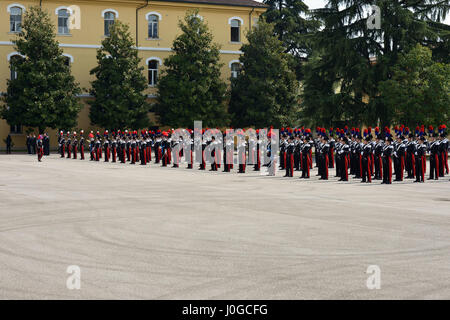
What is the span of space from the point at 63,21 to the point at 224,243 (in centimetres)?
4990

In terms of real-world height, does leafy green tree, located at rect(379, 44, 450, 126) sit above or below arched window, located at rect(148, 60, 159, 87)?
below

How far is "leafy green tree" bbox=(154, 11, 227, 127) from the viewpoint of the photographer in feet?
176

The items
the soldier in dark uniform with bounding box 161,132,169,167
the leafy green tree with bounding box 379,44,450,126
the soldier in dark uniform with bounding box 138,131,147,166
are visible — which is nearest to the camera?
the soldier in dark uniform with bounding box 161,132,169,167

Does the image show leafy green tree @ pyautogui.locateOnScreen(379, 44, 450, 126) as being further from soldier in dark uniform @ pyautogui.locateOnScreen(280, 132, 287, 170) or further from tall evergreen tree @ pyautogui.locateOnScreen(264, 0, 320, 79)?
tall evergreen tree @ pyautogui.locateOnScreen(264, 0, 320, 79)

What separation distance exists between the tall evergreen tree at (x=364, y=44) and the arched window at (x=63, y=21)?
22.3m

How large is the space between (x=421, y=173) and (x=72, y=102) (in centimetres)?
3560

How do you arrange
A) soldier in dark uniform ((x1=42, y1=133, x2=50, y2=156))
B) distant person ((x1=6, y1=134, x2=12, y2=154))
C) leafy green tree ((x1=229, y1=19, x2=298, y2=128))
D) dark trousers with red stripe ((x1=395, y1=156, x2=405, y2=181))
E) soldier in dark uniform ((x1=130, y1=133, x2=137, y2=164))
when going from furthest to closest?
leafy green tree ((x1=229, y1=19, x2=298, y2=128)), distant person ((x1=6, y1=134, x2=12, y2=154)), soldier in dark uniform ((x1=42, y1=133, x2=50, y2=156)), soldier in dark uniform ((x1=130, y1=133, x2=137, y2=164)), dark trousers with red stripe ((x1=395, y1=156, x2=405, y2=181))

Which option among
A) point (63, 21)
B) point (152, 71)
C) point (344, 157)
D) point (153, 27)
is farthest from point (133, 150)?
point (153, 27)

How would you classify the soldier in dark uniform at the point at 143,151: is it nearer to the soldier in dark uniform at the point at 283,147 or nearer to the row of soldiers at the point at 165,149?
the row of soldiers at the point at 165,149

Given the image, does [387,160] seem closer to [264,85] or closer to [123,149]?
[123,149]

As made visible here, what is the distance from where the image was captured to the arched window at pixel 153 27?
5856 centimetres

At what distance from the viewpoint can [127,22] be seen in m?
57.5

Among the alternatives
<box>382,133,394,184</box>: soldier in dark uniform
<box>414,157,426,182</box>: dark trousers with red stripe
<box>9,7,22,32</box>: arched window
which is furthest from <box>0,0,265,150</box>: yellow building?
<box>414,157,426,182</box>: dark trousers with red stripe

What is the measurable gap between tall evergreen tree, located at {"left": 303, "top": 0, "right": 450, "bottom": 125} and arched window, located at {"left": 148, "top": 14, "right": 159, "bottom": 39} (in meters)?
18.2
